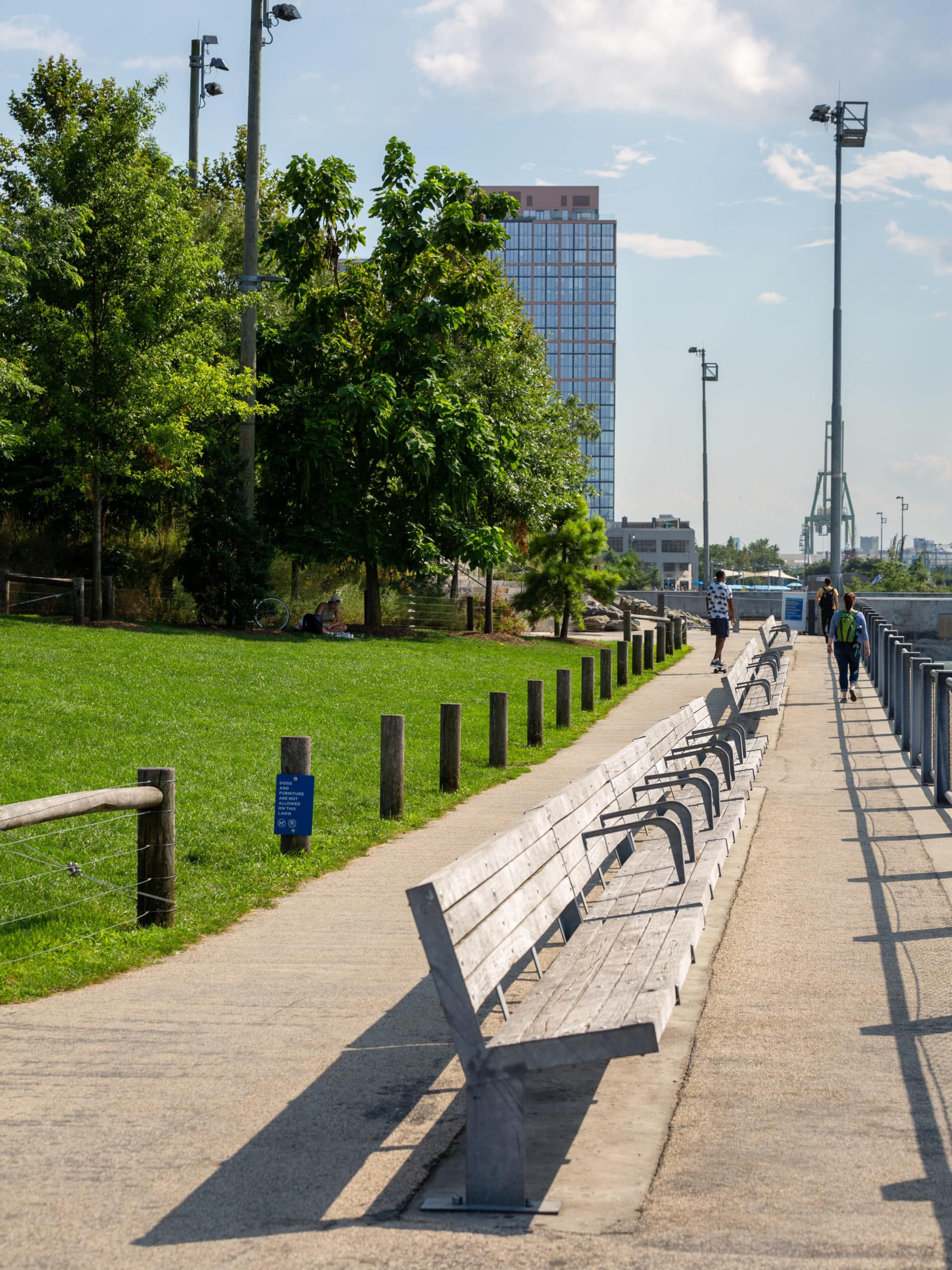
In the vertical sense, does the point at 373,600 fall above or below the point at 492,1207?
above

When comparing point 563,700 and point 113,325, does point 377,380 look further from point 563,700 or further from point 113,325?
point 563,700

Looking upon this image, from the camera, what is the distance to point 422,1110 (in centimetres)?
437

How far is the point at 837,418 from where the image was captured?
31.4 m

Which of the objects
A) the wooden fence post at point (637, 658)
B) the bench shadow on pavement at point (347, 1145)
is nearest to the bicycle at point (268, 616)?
the wooden fence post at point (637, 658)

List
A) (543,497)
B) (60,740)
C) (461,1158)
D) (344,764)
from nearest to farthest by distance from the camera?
(461,1158) → (60,740) → (344,764) → (543,497)

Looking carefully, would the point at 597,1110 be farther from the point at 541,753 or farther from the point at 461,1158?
the point at 541,753

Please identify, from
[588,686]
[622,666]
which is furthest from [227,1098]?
[622,666]

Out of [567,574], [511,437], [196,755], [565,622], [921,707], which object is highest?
[511,437]

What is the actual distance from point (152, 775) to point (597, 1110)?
3.26 meters

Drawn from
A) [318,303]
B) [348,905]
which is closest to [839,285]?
[318,303]

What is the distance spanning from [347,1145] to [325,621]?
2369 centimetres

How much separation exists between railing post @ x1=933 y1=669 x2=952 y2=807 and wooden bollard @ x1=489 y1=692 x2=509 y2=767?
425 cm

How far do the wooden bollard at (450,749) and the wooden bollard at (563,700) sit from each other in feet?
16.3

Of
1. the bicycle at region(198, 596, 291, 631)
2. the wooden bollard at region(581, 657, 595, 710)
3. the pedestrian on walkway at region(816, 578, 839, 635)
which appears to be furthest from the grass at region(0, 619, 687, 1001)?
the pedestrian on walkway at region(816, 578, 839, 635)
